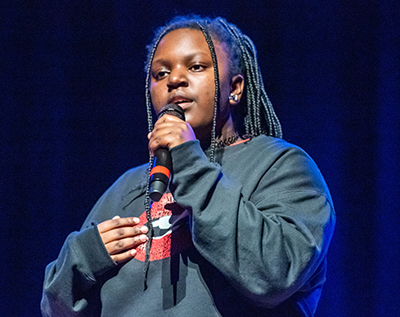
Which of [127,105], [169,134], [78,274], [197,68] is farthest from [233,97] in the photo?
[127,105]

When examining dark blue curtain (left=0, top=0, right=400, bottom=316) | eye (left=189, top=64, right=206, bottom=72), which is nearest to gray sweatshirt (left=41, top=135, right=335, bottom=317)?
eye (left=189, top=64, right=206, bottom=72)

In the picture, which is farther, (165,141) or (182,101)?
(182,101)

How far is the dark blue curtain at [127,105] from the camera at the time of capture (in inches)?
71.9

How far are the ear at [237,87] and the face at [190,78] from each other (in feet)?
0.18

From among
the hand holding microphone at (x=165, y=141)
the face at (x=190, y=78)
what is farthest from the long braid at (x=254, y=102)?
the hand holding microphone at (x=165, y=141)

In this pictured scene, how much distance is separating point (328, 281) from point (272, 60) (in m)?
1.01

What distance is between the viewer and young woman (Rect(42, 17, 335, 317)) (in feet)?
2.89

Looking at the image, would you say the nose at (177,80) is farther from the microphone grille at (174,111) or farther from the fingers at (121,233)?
the fingers at (121,233)

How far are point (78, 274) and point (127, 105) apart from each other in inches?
50.3

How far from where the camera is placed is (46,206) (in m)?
2.19

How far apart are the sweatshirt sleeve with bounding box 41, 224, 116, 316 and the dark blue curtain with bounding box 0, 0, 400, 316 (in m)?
1.07

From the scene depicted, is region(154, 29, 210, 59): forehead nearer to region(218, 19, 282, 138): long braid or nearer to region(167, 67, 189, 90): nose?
region(167, 67, 189, 90): nose

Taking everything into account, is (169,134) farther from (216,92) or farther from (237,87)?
(237,87)

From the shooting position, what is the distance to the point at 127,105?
223cm
